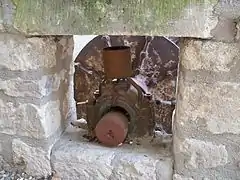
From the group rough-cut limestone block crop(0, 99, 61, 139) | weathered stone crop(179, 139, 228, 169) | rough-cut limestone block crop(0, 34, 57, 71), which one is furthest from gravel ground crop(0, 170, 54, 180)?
weathered stone crop(179, 139, 228, 169)

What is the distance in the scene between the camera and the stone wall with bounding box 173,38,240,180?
5.05ft

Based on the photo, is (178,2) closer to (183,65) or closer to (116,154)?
(183,65)

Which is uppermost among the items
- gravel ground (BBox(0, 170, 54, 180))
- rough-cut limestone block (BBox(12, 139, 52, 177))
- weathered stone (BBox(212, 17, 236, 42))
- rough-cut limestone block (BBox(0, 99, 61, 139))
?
weathered stone (BBox(212, 17, 236, 42))

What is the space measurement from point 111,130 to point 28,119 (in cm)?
35

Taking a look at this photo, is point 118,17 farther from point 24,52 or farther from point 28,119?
point 28,119

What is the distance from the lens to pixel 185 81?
1.61m

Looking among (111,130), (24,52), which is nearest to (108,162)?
(111,130)

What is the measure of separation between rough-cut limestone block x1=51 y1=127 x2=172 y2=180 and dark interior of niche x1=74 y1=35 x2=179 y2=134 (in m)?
0.47

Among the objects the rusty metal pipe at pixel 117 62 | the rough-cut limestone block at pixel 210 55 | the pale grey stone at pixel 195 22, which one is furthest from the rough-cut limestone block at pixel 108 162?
the pale grey stone at pixel 195 22

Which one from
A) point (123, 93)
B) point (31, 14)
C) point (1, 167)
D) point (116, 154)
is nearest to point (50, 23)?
point (31, 14)

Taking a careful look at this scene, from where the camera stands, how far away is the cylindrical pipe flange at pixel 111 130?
1837 mm

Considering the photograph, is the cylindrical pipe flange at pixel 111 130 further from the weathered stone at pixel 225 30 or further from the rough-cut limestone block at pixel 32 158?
the weathered stone at pixel 225 30

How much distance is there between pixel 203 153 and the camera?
165cm

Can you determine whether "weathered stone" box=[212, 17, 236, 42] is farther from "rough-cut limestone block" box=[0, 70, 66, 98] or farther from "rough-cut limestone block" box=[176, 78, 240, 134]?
"rough-cut limestone block" box=[0, 70, 66, 98]
